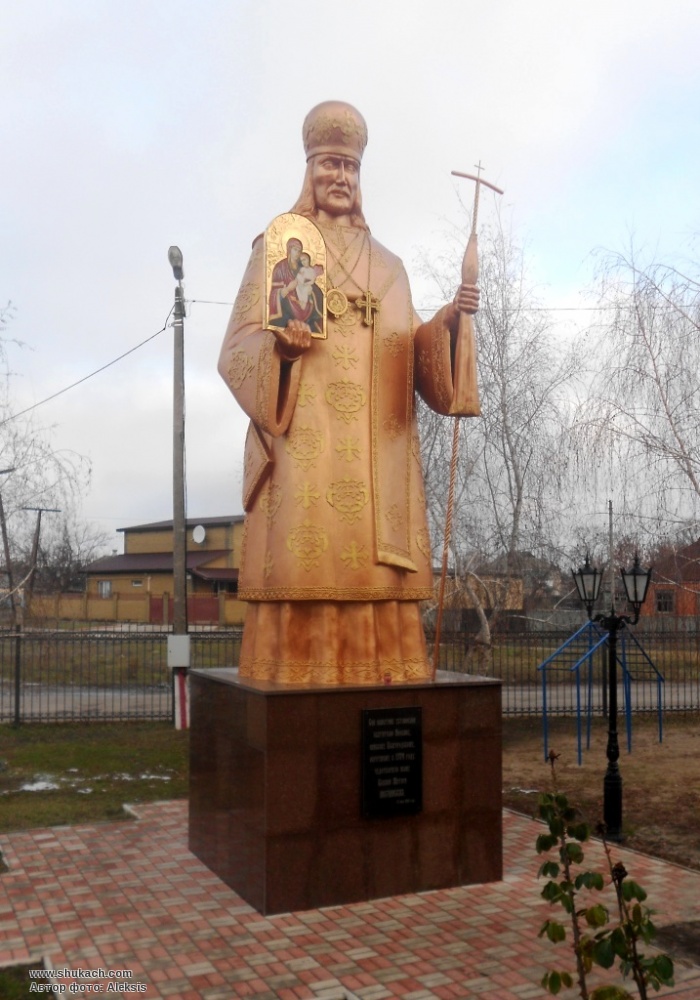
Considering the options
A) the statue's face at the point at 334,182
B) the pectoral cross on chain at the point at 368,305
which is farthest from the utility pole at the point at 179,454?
the pectoral cross on chain at the point at 368,305

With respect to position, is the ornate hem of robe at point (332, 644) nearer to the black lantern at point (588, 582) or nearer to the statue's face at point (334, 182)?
the statue's face at point (334, 182)

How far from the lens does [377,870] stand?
6.28 metres

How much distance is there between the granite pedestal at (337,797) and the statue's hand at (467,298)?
271 centimetres

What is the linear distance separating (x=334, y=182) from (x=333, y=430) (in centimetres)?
197

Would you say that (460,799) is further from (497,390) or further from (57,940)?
(497,390)

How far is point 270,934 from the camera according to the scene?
221 inches

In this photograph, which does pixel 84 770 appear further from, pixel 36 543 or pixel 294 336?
pixel 36 543

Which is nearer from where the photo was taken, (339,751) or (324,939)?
(324,939)

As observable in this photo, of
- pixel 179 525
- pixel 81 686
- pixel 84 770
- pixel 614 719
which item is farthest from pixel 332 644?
pixel 81 686

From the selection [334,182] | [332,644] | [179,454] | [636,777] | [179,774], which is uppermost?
[334,182]

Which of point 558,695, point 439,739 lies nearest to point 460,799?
point 439,739

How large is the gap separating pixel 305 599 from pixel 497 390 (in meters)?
11.5

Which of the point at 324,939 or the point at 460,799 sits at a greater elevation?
the point at 460,799

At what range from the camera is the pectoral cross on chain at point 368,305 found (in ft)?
23.4
